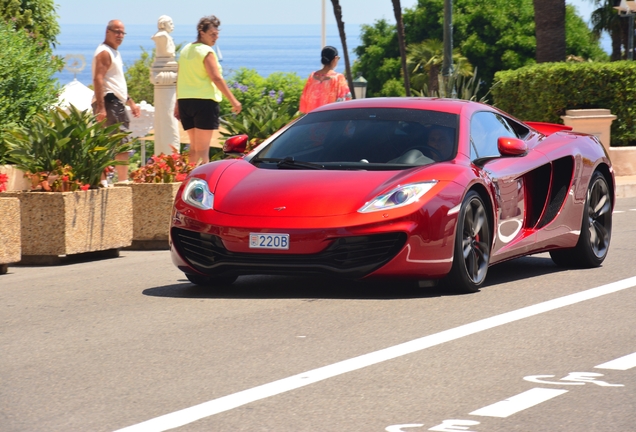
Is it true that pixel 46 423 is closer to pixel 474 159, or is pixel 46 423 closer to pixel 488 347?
pixel 488 347

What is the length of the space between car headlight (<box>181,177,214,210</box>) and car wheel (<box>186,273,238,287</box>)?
1.75 ft

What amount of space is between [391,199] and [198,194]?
1313 millimetres

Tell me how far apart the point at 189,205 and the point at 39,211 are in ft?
8.56

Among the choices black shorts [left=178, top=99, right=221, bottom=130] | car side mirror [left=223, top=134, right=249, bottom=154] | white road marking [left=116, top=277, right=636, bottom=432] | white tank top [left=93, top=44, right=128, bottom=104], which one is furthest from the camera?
black shorts [left=178, top=99, right=221, bottom=130]

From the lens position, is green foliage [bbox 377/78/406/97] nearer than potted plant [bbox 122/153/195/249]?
No

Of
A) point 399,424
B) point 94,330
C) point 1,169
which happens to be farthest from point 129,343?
point 1,169

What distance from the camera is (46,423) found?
199 inches

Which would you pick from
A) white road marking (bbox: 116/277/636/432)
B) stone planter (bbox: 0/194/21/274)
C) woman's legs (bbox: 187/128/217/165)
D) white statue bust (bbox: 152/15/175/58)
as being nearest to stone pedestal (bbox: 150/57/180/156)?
white statue bust (bbox: 152/15/175/58)

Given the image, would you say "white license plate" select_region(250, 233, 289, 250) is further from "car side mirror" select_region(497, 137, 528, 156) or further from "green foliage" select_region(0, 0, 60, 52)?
"green foliage" select_region(0, 0, 60, 52)

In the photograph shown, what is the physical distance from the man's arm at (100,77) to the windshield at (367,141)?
188 inches

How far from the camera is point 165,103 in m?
19.8

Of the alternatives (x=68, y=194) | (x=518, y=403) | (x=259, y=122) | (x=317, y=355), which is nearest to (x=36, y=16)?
(x=259, y=122)

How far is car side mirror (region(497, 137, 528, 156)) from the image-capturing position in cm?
888

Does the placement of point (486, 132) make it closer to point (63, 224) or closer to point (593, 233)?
point (593, 233)
